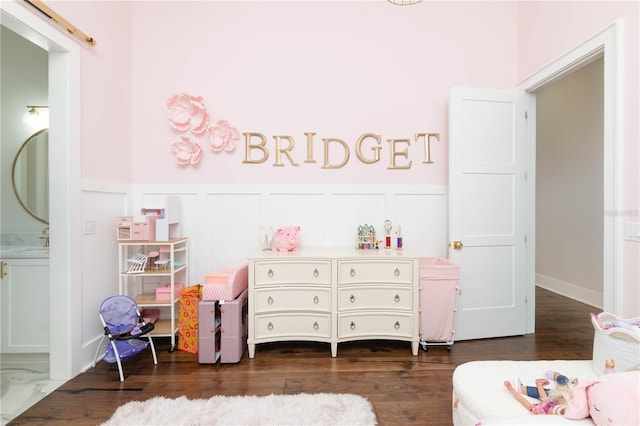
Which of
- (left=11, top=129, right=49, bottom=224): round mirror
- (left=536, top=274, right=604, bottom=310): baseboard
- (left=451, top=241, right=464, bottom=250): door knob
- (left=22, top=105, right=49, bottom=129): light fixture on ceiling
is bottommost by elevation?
(left=536, top=274, right=604, bottom=310): baseboard

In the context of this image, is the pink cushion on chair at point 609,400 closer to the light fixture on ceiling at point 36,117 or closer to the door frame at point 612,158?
the door frame at point 612,158

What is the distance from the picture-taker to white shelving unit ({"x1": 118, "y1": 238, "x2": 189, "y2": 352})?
2924 millimetres

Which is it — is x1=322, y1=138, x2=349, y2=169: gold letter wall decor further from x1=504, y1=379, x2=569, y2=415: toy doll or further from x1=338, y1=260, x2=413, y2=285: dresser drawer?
x1=504, y1=379, x2=569, y2=415: toy doll

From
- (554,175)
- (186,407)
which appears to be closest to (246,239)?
(186,407)

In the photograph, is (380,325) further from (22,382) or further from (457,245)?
(22,382)

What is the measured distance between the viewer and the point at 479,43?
11.5 feet

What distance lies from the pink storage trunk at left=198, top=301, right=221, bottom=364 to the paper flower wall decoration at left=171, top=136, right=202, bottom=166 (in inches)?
58.7

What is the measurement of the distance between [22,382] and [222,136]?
2582 millimetres

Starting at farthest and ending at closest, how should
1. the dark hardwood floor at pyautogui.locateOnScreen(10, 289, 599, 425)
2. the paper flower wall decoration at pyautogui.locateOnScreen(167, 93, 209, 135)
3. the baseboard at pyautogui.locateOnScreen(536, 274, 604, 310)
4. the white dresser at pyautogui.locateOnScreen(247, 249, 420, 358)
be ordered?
the baseboard at pyautogui.locateOnScreen(536, 274, 604, 310) < the paper flower wall decoration at pyautogui.locateOnScreen(167, 93, 209, 135) < the white dresser at pyautogui.locateOnScreen(247, 249, 420, 358) < the dark hardwood floor at pyautogui.locateOnScreen(10, 289, 599, 425)

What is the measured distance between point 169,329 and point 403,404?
2159 millimetres

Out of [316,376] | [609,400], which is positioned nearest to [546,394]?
[609,400]

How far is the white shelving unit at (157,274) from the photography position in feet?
9.59

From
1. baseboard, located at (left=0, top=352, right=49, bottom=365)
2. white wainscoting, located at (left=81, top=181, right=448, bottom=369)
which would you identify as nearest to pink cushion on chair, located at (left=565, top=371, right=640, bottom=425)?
white wainscoting, located at (left=81, top=181, right=448, bottom=369)

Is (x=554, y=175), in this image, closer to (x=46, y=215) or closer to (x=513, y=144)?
(x=513, y=144)
